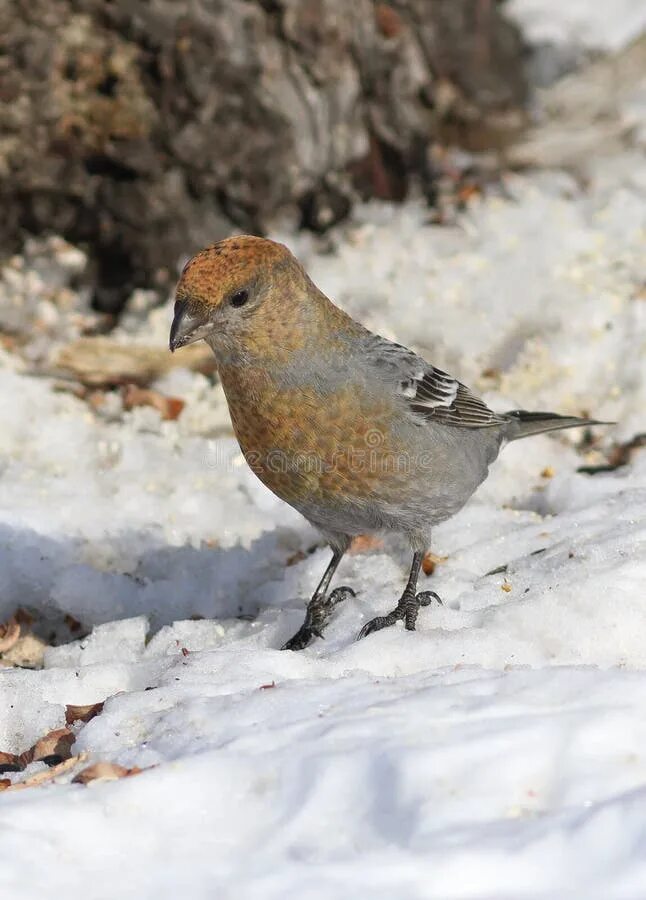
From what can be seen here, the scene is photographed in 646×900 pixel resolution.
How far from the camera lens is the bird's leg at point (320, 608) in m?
3.65

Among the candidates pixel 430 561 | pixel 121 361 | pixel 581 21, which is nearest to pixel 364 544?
pixel 430 561

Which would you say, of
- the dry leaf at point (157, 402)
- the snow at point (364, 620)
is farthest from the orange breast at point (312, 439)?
the dry leaf at point (157, 402)

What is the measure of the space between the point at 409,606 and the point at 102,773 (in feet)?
4.17

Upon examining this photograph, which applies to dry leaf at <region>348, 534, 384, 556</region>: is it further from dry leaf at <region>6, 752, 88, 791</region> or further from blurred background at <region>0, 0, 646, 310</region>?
blurred background at <region>0, 0, 646, 310</region>

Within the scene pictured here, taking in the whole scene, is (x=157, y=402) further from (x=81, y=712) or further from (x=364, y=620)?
(x=81, y=712)

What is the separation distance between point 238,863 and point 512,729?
641mm

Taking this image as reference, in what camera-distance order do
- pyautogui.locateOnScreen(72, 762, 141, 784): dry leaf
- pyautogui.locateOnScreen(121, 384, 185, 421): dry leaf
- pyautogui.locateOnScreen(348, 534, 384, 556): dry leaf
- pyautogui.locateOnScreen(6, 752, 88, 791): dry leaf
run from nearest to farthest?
pyautogui.locateOnScreen(72, 762, 141, 784): dry leaf, pyautogui.locateOnScreen(6, 752, 88, 791): dry leaf, pyautogui.locateOnScreen(348, 534, 384, 556): dry leaf, pyautogui.locateOnScreen(121, 384, 185, 421): dry leaf

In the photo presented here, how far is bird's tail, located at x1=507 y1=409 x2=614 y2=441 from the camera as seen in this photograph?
443cm

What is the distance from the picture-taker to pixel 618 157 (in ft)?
22.4

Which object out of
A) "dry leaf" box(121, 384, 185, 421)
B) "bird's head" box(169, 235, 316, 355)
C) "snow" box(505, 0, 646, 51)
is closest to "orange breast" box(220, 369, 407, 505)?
"bird's head" box(169, 235, 316, 355)

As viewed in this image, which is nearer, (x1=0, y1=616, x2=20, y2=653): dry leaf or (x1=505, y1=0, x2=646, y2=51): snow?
(x1=0, y1=616, x2=20, y2=653): dry leaf

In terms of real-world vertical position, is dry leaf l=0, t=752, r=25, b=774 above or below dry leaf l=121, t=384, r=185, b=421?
below

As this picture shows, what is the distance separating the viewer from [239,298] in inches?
136

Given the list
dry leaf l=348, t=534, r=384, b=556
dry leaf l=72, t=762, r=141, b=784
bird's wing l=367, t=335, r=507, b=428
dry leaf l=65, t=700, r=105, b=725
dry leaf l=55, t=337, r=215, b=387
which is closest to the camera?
dry leaf l=72, t=762, r=141, b=784
